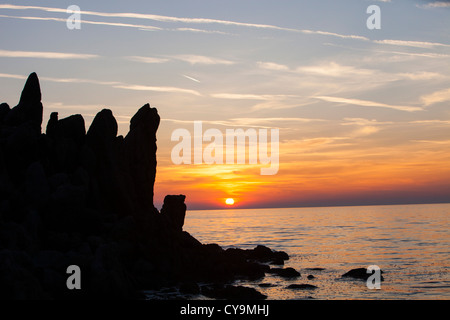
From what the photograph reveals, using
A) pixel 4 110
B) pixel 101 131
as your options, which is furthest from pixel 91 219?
pixel 4 110

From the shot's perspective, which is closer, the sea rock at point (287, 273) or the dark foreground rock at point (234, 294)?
the dark foreground rock at point (234, 294)

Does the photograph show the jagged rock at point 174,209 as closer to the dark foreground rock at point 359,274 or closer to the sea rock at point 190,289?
the sea rock at point 190,289

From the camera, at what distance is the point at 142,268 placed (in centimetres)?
4331

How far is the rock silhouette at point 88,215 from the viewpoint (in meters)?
33.6

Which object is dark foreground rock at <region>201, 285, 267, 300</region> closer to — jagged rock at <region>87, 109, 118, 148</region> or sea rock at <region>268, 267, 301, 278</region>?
sea rock at <region>268, 267, 301, 278</region>

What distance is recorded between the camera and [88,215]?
46344mm

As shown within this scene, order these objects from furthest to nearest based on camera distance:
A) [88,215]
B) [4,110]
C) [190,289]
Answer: [4,110] → [88,215] → [190,289]

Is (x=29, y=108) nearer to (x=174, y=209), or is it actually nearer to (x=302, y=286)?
(x=174, y=209)

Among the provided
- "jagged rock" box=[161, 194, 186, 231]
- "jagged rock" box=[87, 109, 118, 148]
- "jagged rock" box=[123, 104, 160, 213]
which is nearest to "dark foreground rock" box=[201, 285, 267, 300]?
"jagged rock" box=[123, 104, 160, 213]

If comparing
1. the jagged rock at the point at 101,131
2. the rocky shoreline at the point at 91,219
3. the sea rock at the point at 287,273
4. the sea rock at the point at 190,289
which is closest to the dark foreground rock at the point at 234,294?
the rocky shoreline at the point at 91,219

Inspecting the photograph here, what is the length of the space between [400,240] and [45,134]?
70574 millimetres
